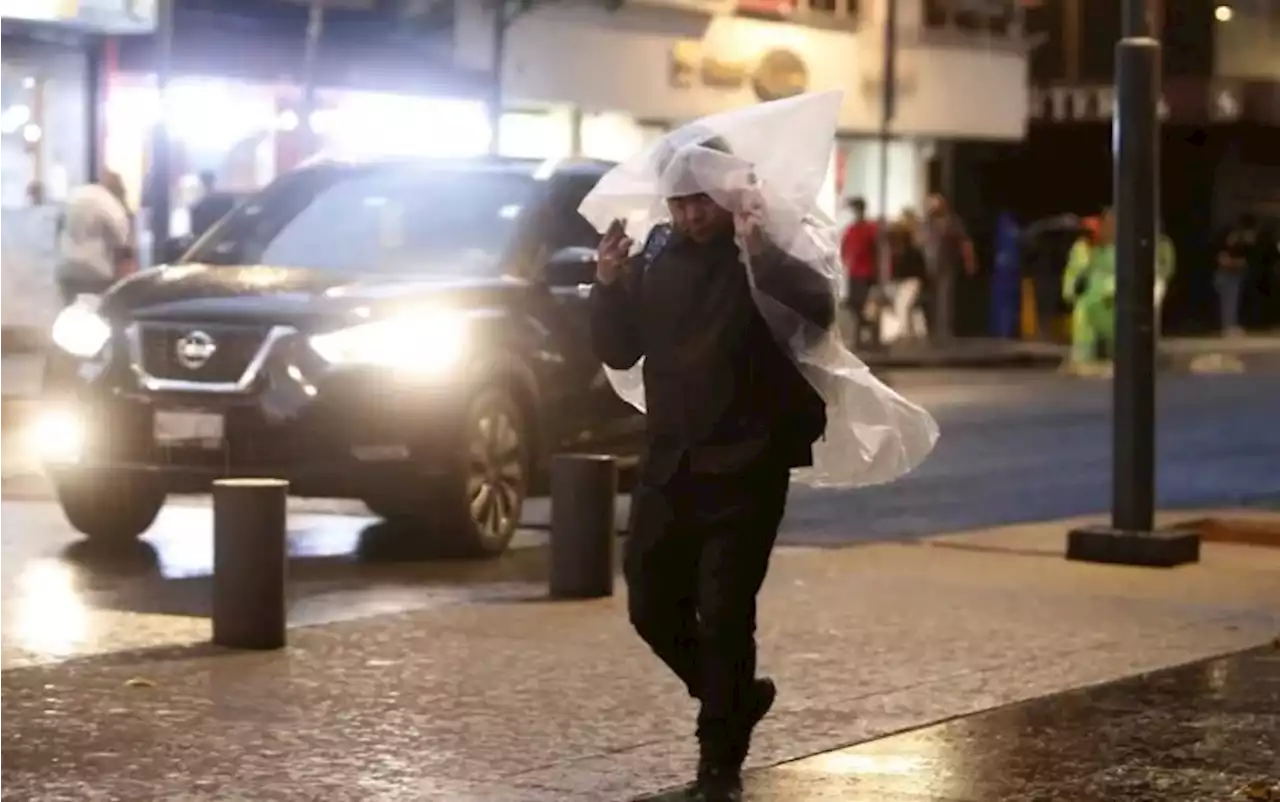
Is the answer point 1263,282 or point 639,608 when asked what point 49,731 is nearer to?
point 639,608

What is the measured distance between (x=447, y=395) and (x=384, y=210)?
1.50 meters

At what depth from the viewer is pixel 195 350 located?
11781 mm

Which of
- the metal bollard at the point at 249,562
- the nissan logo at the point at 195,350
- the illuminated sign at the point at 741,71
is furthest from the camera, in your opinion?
the illuminated sign at the point at 741,71

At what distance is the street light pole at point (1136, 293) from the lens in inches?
487

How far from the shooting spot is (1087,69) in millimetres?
48531

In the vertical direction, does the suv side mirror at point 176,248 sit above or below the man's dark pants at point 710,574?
above

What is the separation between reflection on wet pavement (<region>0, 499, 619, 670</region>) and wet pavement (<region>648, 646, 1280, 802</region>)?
3075 millimetres

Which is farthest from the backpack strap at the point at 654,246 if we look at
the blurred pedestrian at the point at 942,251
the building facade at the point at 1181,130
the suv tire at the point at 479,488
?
the building facade at the point at 1181,130

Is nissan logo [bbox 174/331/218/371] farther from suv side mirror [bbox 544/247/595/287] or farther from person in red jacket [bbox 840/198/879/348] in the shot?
person in red jacket [bbox 840/198/879/348]

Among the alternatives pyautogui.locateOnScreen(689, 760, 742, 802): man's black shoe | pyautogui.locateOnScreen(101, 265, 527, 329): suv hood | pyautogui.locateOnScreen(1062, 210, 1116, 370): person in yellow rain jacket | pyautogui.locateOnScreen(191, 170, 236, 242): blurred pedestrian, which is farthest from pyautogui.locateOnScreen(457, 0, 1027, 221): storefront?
pyautogui.locateOnScreen(689, 760, 742, 802): man's black shoe

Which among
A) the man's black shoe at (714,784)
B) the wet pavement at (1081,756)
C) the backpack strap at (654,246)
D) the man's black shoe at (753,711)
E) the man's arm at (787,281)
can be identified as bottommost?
the wet pavement at (1081,756)

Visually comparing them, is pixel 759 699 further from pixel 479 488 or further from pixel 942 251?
pixel 942 251

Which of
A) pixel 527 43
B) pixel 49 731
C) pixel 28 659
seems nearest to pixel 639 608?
pixel 49 731

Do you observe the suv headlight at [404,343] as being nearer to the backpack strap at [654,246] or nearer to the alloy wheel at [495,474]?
the alloy wheel at [495,474]
